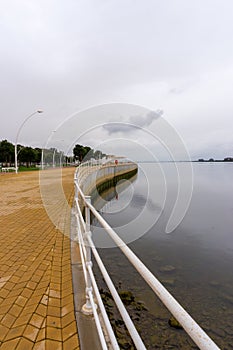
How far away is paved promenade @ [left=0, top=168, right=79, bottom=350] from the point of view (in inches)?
76.0

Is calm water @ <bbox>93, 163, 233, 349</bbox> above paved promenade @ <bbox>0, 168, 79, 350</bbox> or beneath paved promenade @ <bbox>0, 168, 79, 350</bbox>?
beneath

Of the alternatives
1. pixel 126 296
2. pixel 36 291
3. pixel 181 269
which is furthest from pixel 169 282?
pixel 36 291

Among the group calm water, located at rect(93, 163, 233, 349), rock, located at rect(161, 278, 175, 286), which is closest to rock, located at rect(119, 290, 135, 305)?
calm water, located at rect(93, 163, 233, 349)

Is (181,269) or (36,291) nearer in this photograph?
(36,291)

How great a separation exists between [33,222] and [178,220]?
10.6 meters

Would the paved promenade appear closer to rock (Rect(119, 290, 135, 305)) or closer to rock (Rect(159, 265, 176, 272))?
rock (Rect(119, 290, 135, 305))

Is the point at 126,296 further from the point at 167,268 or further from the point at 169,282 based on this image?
the point at 167,268

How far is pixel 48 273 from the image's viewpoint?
2965 millimetres

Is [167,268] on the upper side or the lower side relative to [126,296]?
lower

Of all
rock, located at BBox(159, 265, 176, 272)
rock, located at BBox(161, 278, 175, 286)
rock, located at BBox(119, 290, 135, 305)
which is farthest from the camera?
rock, located at BBox(159, 265, 176, 272)

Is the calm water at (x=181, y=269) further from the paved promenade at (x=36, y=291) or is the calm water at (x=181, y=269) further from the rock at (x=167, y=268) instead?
the paved promenade at (x=36, y=291)

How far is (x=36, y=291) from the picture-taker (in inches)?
102

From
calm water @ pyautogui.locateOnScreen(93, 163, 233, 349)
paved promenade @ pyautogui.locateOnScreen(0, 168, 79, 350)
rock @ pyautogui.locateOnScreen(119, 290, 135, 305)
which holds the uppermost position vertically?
paved promenade @ pyautogui.locateOnScreen(0, 168, 79, 350)

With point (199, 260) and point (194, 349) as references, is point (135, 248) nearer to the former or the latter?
point (199, 260)
